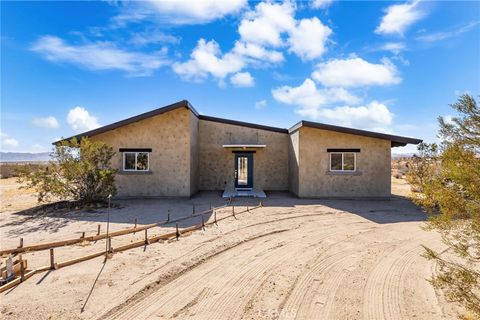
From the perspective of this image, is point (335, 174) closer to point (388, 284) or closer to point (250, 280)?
point (388, 284)

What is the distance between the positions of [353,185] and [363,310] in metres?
10.3

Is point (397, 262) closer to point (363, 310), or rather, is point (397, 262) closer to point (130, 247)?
point (363, 310)

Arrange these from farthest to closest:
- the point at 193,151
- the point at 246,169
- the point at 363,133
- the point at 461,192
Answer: the point at 246,169
the point at 193,151
the point at 363,133
the point at 461,192

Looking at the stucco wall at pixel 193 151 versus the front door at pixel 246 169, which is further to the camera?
the front door at pixel 246 169

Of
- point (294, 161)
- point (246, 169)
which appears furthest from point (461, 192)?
point (246, 169)

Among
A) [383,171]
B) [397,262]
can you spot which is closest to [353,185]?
[383,171]

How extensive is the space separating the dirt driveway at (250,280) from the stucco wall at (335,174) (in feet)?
17.5

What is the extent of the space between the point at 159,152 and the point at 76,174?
11.9 feet

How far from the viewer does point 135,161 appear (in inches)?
529

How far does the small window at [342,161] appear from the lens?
13.6 m

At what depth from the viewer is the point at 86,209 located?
10758 millimetres

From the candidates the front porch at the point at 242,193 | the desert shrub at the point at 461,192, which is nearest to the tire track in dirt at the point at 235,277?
the desert shrub at the point at 461,192

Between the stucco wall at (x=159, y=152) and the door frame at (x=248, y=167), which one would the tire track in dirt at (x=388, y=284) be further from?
the door frame at (x=248, y=167)

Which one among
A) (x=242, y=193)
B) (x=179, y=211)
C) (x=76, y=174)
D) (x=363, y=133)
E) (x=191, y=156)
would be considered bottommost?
(x=179, y=211)
